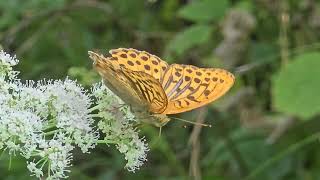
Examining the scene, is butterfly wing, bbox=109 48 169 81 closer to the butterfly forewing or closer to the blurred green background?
the butterfly forewing

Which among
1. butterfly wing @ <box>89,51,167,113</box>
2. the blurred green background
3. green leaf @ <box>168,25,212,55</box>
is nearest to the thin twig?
the blurred green background

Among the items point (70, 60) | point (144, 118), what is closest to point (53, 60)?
point (70, 60)

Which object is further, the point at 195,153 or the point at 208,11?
the point at 208,11

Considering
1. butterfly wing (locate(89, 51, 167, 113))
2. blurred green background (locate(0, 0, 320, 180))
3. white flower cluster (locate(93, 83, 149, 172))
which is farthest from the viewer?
blurred green background (locate(0, 0, 320, 180))

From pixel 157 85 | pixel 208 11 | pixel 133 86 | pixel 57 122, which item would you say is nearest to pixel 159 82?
pixel 157 85

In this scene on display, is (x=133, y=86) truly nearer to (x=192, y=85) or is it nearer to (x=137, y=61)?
(x=137, y=61)

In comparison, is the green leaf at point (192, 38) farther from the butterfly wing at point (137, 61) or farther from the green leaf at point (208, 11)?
the butterfly wing at point (137, 61)
